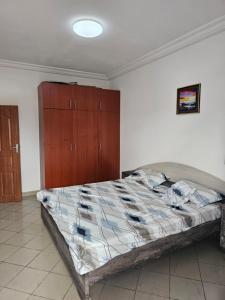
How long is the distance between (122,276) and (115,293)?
217 mm

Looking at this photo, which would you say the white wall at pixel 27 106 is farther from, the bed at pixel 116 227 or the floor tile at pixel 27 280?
the floor tile at pixel 27 280

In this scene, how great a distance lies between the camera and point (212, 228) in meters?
2.42

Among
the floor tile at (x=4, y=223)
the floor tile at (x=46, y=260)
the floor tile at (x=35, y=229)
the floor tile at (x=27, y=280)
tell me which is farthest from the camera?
the floor tile at (x=4, y=223)

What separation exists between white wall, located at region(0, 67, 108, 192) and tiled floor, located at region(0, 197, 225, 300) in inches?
70.7

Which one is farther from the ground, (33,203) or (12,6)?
(12,6)

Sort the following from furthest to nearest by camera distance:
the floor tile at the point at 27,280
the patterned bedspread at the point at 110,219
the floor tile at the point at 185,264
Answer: the floor tile at the point at 185,264
the floor tile at the point at 27,280
the patterned bedspread at the point at 110,219

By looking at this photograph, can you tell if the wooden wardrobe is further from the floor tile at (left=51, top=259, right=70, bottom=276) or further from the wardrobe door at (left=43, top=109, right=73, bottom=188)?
the floor tile at (left=51, top=259, right=70, bottom=276)

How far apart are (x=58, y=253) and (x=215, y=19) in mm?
3271

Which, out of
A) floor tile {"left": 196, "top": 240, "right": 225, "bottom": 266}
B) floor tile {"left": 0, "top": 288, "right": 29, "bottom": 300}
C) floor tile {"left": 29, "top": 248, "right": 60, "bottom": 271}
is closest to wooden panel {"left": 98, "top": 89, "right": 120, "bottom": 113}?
floor tile {"left": 29, "top": 248, "right": 60, "bottom": 271}

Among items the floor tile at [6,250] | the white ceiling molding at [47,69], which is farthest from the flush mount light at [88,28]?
the floor tile at [6,250]

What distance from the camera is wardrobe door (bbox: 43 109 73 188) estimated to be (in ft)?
13.0

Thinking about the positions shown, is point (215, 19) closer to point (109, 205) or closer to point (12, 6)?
point (12, 6)

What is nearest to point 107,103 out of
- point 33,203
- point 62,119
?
point 62,119

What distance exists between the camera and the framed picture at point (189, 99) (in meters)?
2.89
